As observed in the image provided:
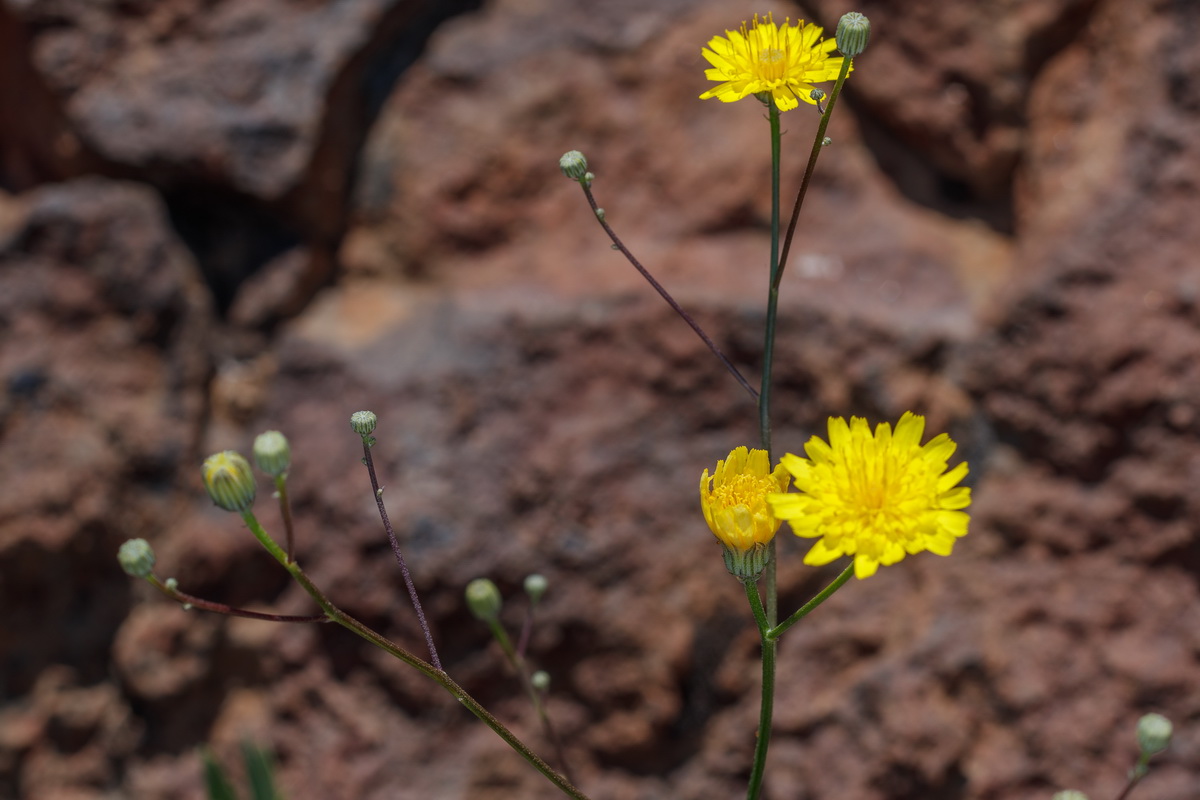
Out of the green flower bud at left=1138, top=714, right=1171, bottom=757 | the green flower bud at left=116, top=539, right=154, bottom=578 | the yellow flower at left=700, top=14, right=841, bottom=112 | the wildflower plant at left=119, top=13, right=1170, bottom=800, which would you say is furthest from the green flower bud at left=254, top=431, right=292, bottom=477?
the green flower bud at left=1138, top=714, right=1171, bottom=757

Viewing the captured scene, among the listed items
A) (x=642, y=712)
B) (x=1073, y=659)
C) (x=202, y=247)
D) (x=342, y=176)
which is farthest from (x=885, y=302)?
(x=202, y=247)

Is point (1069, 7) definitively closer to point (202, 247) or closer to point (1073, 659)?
point (1073, 659)

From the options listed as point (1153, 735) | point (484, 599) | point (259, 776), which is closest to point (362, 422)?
point (484, 599)

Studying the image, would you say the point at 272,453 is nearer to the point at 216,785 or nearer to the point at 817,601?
the point at 817,601

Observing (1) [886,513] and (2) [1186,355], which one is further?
(2) [1186,355]

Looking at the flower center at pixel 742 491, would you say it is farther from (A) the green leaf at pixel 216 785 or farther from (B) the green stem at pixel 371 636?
(A) the green leaf at pixel 216 785
